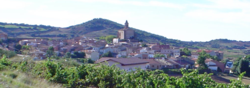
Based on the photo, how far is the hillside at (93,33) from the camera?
220 feet

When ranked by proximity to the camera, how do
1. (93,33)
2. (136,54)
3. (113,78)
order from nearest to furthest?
(113,78) → (136,54) → (93,33)

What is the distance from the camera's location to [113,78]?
6.98 meters

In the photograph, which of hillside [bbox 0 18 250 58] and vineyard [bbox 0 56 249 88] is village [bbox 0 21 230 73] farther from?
hillside [bbox 0 18 250 58]

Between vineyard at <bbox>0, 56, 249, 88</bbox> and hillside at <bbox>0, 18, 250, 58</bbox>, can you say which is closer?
vineyard at <bbox>0, 56, 249, 88</bbox>

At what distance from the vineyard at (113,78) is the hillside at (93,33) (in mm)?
56386

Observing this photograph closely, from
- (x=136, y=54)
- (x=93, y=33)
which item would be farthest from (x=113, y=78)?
(x=93, y=33)

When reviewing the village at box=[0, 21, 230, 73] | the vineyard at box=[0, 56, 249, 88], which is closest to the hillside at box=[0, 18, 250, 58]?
the village at box=[0, 21, 230, 73]

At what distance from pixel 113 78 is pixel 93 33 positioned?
262 ft

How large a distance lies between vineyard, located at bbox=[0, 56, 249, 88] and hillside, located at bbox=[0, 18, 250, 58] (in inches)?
2220

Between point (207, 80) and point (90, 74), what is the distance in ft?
10.5

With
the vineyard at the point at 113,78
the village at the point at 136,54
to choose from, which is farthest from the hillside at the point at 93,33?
the vineyard at the point at 113,78

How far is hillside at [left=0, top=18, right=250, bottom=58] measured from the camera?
6712 cm

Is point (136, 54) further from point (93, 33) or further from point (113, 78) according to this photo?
point (93, 33)

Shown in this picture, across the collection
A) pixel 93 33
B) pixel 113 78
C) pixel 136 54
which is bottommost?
pixel 136 54
